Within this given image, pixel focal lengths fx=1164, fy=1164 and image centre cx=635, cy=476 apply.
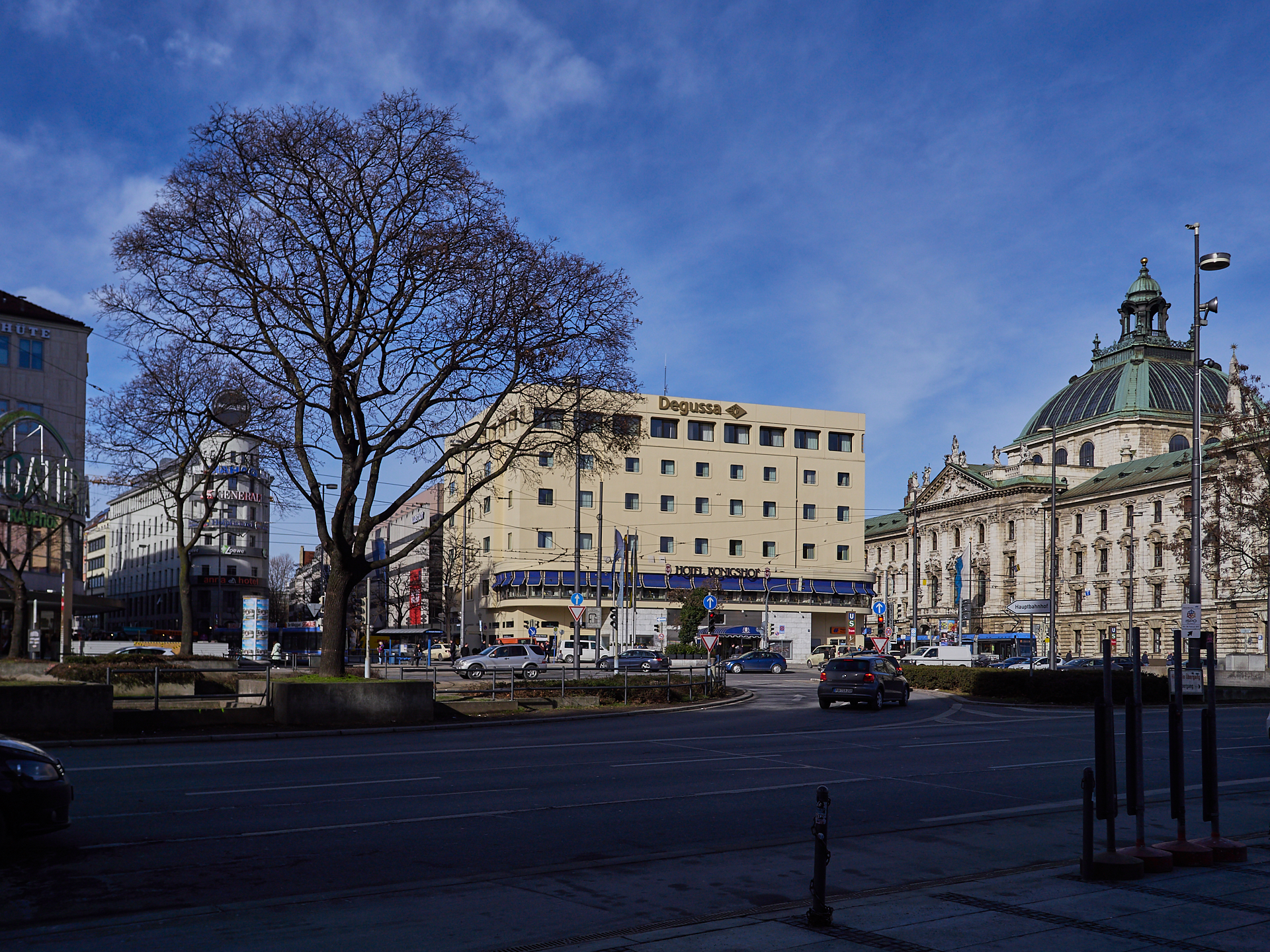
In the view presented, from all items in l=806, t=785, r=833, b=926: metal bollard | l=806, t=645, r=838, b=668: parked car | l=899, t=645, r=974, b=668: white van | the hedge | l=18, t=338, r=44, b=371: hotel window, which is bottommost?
l=806, t=645, r=838, b=668: parked car

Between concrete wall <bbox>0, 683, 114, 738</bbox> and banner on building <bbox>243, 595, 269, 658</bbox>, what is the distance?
35.6 meters

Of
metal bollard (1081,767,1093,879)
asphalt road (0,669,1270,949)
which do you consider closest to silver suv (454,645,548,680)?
asphalt road (0,669,1270,949)

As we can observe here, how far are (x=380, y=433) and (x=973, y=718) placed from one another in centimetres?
1704

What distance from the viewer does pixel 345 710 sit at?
25359 mm

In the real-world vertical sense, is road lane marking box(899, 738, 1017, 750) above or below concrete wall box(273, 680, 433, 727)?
below

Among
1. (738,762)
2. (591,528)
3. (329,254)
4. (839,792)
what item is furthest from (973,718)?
(591,528)

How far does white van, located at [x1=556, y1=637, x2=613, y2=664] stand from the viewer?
63500 mm

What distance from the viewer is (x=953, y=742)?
22.7m

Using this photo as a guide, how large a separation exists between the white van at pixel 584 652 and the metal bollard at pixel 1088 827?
4987 cm

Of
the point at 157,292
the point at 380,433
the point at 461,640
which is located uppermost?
the point at 157,292

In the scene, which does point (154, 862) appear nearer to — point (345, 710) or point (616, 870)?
point (616, 870)

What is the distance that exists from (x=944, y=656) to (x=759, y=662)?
12.3 m

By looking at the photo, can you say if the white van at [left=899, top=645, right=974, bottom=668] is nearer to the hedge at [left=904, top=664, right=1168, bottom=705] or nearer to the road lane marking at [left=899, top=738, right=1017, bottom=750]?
the hedge at [left=904, top=664, right=1168, bottom=705]

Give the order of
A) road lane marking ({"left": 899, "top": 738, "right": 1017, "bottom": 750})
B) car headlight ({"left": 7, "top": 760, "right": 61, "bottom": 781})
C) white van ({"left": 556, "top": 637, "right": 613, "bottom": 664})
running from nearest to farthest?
1. car headlight ({"left": 7, "top": 760, "right": 61, "bottom": 781})
2. road lane marking ({"left": 899, "top": 738, "right": 1017, "bottom": 750})
3. white van ({"left": 556, "top": 637, "right": 613, "bottom": 664})
